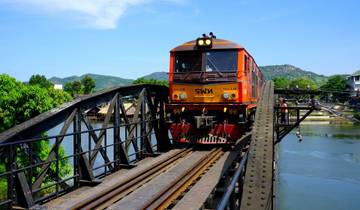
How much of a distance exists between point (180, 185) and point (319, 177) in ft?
77.4

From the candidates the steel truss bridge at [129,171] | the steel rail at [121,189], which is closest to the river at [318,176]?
the steel truss bridge at [129,171]

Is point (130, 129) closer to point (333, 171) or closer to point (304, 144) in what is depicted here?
point (333, 171)

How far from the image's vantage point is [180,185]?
28.0ft

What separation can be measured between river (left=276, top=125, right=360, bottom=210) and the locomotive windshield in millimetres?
11549

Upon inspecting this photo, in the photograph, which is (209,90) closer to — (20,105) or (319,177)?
(20,105)

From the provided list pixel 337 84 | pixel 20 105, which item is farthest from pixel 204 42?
pixel 337 84

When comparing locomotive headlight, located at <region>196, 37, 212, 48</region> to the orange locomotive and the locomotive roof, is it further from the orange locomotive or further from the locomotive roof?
the locomotive roof

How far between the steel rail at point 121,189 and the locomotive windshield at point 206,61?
4310mm

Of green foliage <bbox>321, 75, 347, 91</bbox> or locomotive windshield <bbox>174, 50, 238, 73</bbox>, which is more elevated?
green foliage <bbox>321, 75, 347, 91</bbox>

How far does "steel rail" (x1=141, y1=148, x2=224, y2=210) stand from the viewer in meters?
7.23

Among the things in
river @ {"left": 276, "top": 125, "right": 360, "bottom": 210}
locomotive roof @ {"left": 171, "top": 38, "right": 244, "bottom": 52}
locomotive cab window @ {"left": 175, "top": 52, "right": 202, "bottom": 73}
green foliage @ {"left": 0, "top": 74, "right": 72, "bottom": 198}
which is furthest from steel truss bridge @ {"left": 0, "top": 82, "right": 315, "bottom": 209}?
river @ {"left": 276, "top": 125, "right": 360, "bottom": 210}

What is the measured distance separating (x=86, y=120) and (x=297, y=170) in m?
25.7

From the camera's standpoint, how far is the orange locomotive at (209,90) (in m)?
13.8

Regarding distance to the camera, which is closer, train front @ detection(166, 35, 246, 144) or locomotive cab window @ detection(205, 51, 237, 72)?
train front @ detection(166, 35, 246, 144)
